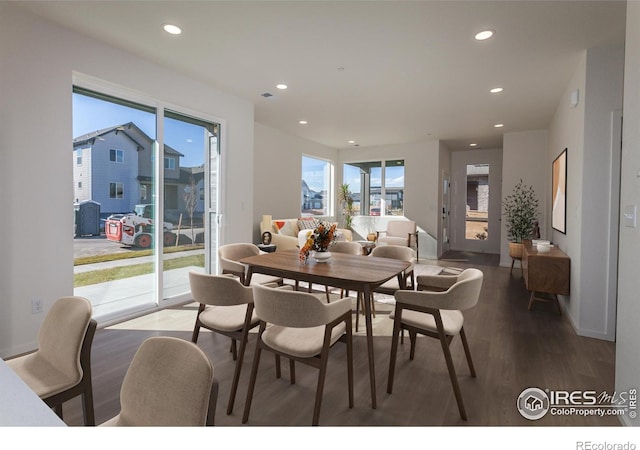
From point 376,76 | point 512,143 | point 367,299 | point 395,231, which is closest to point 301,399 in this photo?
point 367,299

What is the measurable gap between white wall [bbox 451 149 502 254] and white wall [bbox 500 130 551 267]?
1904 millimetres

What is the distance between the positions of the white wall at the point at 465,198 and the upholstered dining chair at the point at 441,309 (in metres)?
7.20

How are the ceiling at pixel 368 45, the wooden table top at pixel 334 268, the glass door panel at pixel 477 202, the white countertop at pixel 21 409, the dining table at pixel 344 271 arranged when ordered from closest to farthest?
the white countertop at pixel 21 409
the dining table at pixel 344 271
the wooden table top at pixel 334 268
the ceiling at pixel 368 45
the glass door panel at pixel 477 202

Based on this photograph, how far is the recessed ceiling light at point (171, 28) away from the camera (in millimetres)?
2799

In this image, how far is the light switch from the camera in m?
1.81

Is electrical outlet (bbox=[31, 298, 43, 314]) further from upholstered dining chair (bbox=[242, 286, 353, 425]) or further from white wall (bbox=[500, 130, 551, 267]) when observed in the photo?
white wall (bbox=[500, 130, 551, 267])

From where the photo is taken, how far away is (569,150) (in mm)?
3854

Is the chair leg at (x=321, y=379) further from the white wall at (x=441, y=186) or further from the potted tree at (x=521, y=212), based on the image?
the white wall at (x=441, y=186)

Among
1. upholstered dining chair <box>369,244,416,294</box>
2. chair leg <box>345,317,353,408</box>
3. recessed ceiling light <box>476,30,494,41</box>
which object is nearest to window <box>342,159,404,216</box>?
upholstered dining chair <box>369,244,416,294</box>

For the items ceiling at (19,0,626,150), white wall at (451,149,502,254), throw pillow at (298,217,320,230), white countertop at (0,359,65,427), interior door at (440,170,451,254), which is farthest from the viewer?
white wall at (451,149,502,254)

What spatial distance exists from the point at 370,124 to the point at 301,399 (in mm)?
5104

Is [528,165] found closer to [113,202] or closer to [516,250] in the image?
[516,250]

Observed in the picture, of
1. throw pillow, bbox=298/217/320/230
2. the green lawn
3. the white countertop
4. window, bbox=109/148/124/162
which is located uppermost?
window, bbox=109/148/124/162

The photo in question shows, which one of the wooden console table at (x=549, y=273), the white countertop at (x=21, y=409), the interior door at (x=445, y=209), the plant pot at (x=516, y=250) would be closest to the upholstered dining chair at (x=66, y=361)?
the white countertop at (x=21, y=409)
